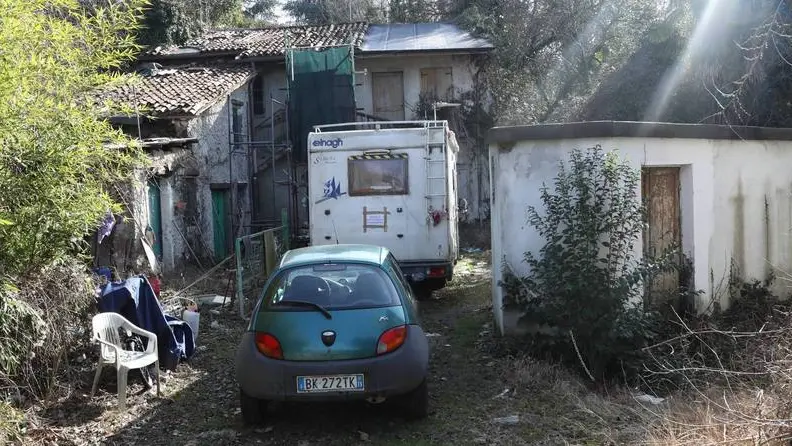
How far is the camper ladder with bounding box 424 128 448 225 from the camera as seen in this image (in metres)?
11.5

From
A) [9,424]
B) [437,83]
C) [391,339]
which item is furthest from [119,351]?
[437,83]

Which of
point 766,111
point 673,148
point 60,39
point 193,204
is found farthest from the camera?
point 193,204

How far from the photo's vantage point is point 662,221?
8.56 m

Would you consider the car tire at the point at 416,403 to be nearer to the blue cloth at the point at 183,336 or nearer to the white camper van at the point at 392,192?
the blue cloth at the point at 183,336

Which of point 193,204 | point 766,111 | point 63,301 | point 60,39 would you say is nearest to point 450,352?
point 63,301

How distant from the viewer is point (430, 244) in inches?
458

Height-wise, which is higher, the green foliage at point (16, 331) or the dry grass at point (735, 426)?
the green foliage at point (16, 331)

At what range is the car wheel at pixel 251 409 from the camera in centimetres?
589

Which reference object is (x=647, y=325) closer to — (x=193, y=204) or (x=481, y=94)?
(x=193, y=204)

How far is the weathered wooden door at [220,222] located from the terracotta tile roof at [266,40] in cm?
531

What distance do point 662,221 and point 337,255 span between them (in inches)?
174

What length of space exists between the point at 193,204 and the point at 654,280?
38.0 feet

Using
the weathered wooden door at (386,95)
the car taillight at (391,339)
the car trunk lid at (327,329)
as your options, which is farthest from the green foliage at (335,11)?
the car taillight at (391,339)

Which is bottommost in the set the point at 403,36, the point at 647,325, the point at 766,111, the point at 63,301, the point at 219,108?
the point at 647,325
